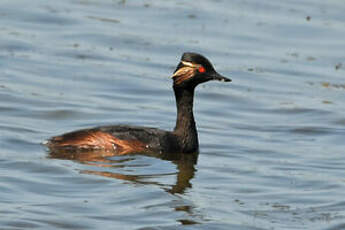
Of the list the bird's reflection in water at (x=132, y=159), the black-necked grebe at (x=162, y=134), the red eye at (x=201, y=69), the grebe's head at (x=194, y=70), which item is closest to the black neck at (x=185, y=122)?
the black-necked grebe at (x=162, y=134)

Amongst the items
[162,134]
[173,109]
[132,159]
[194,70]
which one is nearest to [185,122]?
[162,134]

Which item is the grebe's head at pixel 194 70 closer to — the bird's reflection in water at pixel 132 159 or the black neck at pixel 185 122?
the black neck at pixel 185 122

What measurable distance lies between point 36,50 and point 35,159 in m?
7.08

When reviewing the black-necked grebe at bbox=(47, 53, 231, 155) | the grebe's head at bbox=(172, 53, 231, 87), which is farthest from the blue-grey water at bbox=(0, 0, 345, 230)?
the grebe's head at bbox=(172, 53, 231, 87)

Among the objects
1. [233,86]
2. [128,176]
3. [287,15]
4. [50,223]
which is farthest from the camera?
[287,15]

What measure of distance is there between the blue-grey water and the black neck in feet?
0.94

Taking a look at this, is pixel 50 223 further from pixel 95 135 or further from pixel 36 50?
pixel 36 50

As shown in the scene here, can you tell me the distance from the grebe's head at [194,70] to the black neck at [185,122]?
0.31 metres

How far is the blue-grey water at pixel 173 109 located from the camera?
11148 mm

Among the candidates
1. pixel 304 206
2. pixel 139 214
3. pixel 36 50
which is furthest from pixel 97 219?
pixel 36 50

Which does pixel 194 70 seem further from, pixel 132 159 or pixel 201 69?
pixel 132 159

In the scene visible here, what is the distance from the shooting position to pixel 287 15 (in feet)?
77.9

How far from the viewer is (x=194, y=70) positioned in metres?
14.2

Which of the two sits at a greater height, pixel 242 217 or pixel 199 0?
pixel 199 0
